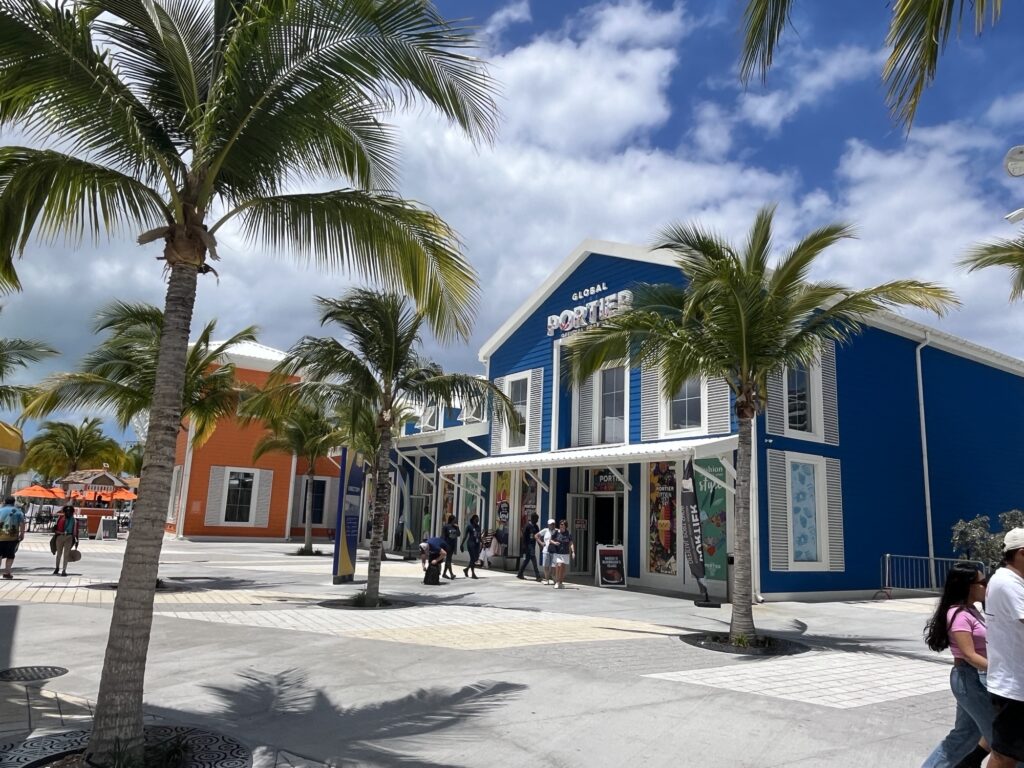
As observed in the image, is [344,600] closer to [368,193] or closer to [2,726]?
[2,726]

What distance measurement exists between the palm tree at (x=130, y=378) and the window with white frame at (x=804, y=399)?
12111 millimetres

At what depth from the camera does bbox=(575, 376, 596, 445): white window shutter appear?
66.1ft

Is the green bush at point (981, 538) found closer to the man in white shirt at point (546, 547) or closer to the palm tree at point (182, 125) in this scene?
the man in white shirt at point (546, 547)

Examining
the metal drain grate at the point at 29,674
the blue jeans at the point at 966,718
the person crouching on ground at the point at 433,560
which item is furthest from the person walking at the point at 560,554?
the blue jeans at the point at 966,718

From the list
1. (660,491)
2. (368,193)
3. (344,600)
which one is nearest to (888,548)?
(660,491)

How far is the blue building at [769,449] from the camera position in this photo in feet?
52.7

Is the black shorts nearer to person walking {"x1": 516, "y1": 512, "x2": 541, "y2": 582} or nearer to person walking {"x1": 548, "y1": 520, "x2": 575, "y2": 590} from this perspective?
person walking {"x1": 548, "y1": 520, "x2": 575, "y2": 590}

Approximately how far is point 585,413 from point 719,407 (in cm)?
480

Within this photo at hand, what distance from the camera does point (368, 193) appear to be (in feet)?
20.5

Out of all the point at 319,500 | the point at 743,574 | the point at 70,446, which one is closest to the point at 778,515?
the point at 743,574

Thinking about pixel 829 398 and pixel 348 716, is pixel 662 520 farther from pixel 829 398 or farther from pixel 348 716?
pixel 348 716

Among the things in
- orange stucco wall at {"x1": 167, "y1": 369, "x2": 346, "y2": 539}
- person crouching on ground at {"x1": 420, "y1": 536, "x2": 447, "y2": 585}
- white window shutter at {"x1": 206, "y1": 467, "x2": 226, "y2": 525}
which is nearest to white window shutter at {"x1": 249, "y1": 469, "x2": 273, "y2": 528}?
orange stucco wall at {"x1": 167, "y1": 369, "x2": 346, "y2": 539}

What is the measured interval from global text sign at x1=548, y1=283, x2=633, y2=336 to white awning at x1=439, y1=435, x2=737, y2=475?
10.9 feet

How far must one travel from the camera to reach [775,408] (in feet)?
52.8
